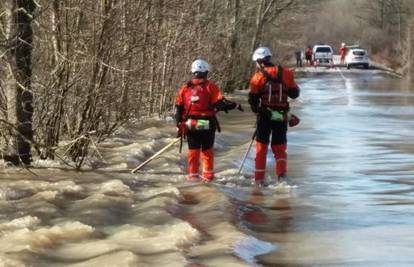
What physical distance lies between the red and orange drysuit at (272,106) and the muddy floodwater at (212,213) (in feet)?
1.24

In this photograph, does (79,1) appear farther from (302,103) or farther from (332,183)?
(302,103)

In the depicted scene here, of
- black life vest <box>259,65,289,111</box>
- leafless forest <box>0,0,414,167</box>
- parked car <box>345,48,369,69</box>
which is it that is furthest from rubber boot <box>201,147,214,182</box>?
parked car <box>345,48,369,69</box>

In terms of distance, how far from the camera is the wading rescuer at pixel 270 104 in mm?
10672

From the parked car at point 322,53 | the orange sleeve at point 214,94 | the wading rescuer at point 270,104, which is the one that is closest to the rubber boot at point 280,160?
the wading rescuer at point 270,104

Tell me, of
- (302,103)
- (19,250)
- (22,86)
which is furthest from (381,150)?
(302,103)

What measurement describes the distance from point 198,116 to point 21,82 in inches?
93.8

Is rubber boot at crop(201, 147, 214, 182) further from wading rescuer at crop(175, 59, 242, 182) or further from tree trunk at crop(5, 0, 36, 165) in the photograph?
tree trunk at crop(5, 0, 36, 165)

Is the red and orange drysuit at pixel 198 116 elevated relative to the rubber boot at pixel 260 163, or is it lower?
elevated

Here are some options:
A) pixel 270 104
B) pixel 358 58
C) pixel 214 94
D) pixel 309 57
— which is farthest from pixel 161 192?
pixel 309 57

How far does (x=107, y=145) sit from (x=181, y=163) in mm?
2083

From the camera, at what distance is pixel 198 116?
10477mm

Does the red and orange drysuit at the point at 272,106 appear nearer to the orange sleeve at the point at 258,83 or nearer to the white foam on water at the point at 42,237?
the orange sleeve at the point at 258,83

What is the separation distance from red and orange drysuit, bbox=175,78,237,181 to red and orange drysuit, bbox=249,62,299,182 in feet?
1.79

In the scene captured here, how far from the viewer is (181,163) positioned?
12734 mm
